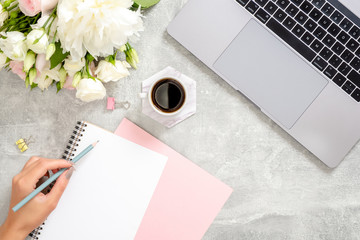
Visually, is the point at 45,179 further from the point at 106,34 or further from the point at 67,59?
the point at 106,34

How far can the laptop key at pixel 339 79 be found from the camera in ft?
2.52

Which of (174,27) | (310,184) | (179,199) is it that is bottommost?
(179,199)

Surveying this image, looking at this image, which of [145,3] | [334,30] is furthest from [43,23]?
[334,30]

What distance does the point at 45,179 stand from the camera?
868 mm

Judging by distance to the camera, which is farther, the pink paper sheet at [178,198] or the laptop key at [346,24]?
the pink paper sheet at [178,198]

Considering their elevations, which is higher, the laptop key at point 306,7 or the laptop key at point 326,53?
the laptop key at point 306,7

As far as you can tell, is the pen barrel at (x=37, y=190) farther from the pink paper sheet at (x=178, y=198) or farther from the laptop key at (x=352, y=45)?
the laptop key at (x=352, y=45)

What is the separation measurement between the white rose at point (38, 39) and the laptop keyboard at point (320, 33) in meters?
0.42

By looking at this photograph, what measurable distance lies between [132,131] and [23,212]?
305 millimetres

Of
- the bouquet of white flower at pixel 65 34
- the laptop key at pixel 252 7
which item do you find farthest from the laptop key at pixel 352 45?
the bouquet of white flower at pixel 65 34

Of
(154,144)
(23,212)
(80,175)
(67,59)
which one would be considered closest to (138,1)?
(67,59)

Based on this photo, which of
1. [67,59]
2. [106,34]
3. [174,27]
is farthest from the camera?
[174,27]

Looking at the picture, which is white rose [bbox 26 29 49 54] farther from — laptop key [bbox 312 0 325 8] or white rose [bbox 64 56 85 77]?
laptop key [bbox 312 0 325 8]

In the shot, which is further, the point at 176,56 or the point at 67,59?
the point at 176,56
